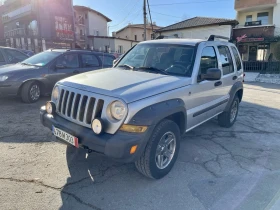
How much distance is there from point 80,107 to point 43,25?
85.1 ft

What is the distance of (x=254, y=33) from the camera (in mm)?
19828

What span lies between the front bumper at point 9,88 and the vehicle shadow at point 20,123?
0.38m

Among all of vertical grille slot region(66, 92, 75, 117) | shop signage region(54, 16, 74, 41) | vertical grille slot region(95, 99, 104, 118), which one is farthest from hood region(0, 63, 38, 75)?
shop signage region(54, 16, 74, 41)

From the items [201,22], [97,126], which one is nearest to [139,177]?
[97,126]

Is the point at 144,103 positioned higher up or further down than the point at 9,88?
higher up

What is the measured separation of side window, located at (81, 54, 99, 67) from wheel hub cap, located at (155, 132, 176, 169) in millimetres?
5020

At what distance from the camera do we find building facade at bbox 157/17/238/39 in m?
19.6

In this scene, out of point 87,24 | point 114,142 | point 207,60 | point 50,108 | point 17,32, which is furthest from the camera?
point 87,24

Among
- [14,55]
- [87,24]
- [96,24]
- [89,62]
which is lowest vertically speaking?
[89,62]

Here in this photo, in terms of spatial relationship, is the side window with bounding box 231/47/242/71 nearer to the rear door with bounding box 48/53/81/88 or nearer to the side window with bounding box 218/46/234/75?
the side window with bounding box 218/46/234/75

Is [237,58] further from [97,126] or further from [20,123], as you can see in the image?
[20,123]

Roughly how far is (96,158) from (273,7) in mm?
23317

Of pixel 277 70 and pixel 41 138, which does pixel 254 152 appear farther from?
pixel 277 70

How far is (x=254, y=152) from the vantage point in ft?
12.8
